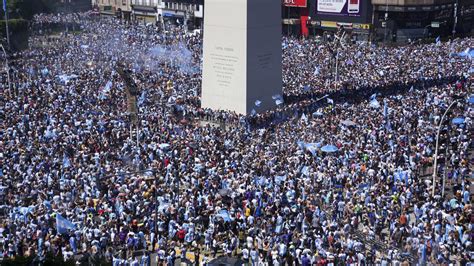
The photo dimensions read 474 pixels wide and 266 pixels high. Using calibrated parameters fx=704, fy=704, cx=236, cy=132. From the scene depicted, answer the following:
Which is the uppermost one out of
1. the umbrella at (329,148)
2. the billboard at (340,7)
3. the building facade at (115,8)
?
the billboard at (340,7)

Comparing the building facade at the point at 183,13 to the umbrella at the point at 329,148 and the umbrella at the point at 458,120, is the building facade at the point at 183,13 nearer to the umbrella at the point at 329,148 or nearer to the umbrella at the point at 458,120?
the umbrella at the point at 458,120

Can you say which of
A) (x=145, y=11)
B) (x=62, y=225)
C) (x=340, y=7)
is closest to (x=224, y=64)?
(x=62, y=225)

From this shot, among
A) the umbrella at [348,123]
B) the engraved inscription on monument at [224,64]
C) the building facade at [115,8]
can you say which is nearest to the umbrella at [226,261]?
the umbrella at [348,123]

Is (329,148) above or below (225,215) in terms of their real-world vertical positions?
above

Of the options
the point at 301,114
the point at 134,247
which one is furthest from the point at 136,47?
the point at 134,247

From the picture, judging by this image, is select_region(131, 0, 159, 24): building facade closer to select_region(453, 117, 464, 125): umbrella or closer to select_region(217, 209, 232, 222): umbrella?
select_region(453, 117, 464, 125): umbrella

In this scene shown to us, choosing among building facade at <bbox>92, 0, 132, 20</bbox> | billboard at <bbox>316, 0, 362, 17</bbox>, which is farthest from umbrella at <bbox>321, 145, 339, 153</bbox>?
building facade at <bbox>92, 0, 132, 20</bbox>

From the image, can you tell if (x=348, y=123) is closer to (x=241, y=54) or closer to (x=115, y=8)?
(x=241, y=54)
